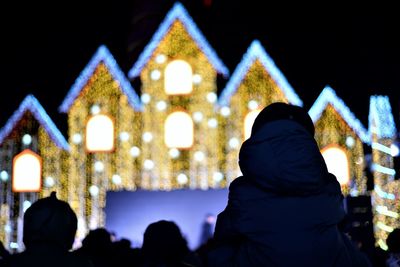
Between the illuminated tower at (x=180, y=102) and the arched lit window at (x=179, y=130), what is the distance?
3cm

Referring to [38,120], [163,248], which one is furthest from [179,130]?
Answer: [163,248]

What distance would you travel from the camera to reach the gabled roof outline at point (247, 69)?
14203mm

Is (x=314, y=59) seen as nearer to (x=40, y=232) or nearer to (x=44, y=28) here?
(x=44, y=28)

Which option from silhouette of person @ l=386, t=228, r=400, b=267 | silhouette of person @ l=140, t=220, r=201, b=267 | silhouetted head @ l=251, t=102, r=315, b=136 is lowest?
silhouette of person @ l=386, t=228, r=400, b=267

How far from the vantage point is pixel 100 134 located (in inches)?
569

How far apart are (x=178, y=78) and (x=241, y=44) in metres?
4.73

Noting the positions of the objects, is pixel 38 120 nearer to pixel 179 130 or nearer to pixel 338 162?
pixel 179 130

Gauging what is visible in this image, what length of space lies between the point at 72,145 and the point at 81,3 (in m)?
6.19

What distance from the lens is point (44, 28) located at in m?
19.5

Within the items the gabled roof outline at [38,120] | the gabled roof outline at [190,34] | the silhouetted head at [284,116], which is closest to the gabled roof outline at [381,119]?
the gabled roof outline at [190,34]

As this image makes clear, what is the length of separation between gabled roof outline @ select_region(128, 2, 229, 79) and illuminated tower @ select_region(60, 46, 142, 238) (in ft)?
1.97

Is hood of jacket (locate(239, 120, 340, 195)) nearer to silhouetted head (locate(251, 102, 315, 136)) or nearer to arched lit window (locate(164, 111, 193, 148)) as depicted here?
silhouetted head (locate(251, 102, 315, 136))

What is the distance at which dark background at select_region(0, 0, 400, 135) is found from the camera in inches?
725

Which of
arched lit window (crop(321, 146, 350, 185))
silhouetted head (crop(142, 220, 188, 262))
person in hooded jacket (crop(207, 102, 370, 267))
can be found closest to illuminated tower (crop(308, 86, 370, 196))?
arched lit window (crop(321, 146, 350, 185))
